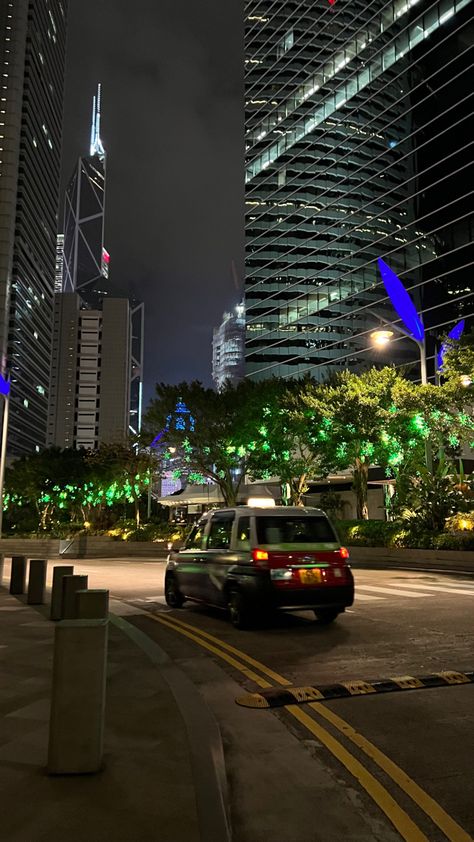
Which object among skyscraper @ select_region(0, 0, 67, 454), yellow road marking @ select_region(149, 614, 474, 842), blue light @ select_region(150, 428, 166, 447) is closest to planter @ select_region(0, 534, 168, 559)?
blue light @ select_region(150, 428, 166, 447)

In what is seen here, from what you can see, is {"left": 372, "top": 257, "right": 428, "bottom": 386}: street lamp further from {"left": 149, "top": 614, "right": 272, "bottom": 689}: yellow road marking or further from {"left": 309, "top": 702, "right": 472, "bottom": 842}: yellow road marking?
{"left": 309, "top": 702, "right": 472, "bottom": 842}: yellow road marking

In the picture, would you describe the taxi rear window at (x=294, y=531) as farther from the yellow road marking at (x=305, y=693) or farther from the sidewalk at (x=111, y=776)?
the yellow road marking at (x=305, y=693)

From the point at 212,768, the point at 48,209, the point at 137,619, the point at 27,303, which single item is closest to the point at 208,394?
the point at 137,619

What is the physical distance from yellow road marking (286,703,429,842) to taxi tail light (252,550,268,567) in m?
4.06

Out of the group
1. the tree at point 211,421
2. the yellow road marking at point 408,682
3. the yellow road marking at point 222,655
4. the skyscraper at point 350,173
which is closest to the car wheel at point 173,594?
the yellow road marking at point 222,655

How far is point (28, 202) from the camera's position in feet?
497

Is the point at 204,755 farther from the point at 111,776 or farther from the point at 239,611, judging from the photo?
the point at 239,611

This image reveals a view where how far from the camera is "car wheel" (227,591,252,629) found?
9.89 metres

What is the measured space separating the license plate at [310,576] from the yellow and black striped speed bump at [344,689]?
3088mm

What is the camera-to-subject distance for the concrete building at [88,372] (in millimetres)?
186500

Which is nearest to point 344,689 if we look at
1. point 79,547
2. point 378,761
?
point 378,761

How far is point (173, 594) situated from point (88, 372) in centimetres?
18347

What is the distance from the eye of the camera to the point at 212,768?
413cm

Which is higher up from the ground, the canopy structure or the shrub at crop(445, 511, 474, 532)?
the canopy structure
